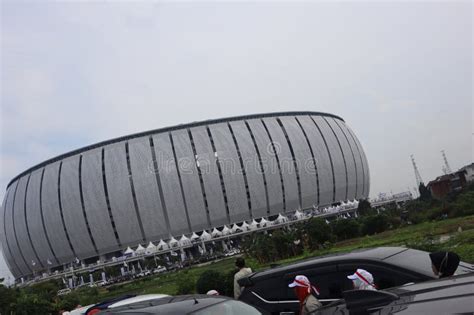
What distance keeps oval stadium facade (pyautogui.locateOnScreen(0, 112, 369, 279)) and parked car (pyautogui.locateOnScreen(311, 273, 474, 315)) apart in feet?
193

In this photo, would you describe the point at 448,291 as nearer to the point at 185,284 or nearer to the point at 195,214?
the point at 185,284

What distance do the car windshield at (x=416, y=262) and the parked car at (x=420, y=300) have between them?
2.37m

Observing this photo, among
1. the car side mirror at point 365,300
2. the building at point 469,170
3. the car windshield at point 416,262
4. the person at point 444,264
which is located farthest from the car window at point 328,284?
the building at point 469,170

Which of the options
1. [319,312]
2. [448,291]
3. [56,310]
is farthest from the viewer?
[56,310]

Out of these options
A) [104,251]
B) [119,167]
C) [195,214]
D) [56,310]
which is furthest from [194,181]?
[56,310]

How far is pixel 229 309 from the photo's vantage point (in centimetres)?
468

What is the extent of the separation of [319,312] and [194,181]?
58.7 metres

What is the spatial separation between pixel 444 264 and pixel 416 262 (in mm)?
642

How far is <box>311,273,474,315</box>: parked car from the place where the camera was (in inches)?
102

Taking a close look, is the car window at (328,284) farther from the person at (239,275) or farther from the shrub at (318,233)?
the shrub at (318,233)

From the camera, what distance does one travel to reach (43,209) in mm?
66688

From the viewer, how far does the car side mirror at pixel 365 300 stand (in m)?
3.07

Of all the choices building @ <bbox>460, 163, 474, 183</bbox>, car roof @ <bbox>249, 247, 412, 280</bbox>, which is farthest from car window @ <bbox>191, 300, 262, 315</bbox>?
building @ <bbox>460, 163, 474, 183</bbox>

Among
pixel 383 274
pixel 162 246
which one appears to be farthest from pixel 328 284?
pixel 162 246
